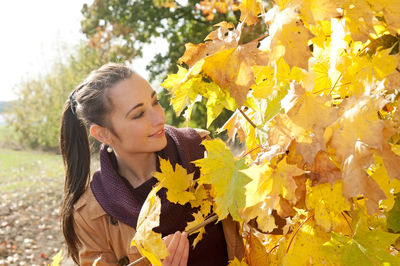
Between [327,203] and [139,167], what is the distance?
1.28m

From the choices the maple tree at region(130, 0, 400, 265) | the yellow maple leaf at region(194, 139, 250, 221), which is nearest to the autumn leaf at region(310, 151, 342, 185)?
the maple tree at region(130, 0, 400, 265)

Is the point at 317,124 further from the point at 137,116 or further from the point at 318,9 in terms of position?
the point at 137,116

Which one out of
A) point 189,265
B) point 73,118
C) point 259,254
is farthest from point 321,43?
point 73,118

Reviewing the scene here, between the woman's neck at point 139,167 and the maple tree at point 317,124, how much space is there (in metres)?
1.08

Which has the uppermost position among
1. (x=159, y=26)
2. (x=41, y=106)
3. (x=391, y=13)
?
(x=391, y=13)

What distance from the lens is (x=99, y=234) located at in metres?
1.91

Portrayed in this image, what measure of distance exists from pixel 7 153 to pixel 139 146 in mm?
14776

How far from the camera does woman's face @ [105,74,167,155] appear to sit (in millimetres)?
1661

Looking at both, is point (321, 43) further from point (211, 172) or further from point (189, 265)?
point (189, 265)

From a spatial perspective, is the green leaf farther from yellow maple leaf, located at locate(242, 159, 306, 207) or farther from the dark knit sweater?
the dark knit sweater

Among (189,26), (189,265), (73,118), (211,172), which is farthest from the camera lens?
(189,26)

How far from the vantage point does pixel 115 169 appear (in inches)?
77.6

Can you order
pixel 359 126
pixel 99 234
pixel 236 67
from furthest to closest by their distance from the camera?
1. pixel 99 234
2. pixel 236 67
3. pixel 359 126

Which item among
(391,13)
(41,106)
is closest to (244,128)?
(391,13)
